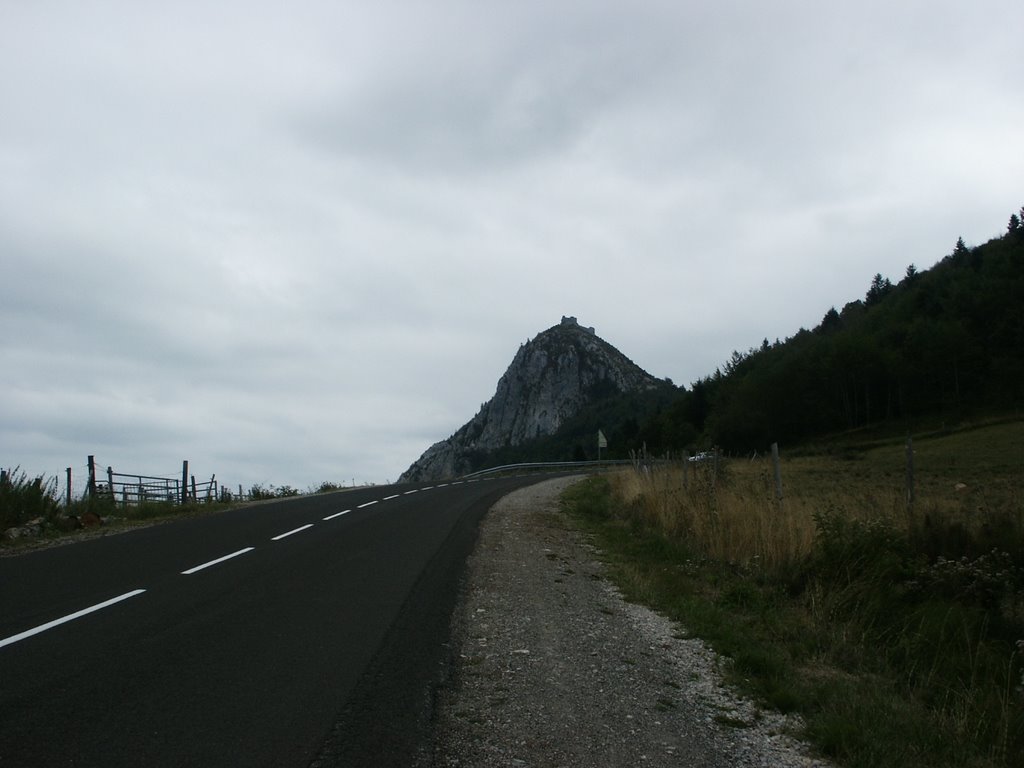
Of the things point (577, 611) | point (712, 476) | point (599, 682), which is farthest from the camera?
point (712, 476)

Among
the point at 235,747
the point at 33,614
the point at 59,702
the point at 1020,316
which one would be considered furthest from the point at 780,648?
the point at 1020,316

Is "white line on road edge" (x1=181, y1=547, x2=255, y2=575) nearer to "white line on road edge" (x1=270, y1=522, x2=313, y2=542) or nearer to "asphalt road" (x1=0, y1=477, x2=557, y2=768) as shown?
"asphalt road" (x1=0, y1=477, x2=557, y2=768)

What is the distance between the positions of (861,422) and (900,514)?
98.1m

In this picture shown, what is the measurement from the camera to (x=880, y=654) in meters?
7.80

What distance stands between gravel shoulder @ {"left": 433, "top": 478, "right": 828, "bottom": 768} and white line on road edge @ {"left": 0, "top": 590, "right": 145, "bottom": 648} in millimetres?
3842

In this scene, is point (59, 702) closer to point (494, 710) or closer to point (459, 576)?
point (494, 710)

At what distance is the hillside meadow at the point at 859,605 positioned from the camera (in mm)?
5430

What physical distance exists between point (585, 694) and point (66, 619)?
213 inches

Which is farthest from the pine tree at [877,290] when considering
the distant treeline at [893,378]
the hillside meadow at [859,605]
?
the hillside meadow at [859,605]

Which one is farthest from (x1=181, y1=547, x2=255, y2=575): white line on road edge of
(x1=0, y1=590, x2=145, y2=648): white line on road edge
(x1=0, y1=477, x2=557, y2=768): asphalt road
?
(x1=0, y1=590, x2=145, y2=648): white line on road edge

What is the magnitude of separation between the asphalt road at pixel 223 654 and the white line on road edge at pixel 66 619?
0.03 meters

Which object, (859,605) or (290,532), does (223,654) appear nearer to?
(859,605)

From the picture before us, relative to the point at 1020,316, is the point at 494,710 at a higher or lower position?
lower

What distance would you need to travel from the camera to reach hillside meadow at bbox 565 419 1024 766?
5430 mm
